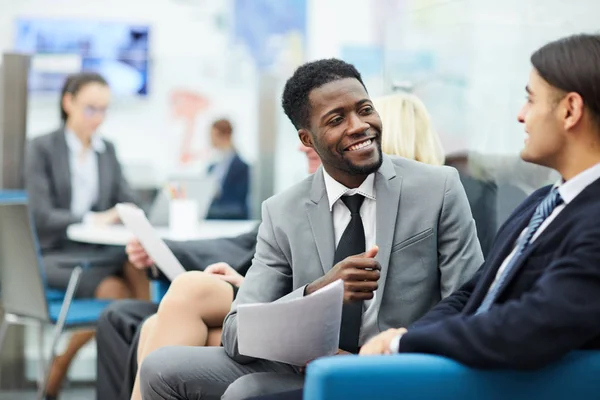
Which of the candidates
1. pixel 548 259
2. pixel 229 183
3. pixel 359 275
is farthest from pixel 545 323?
pixel 229 183

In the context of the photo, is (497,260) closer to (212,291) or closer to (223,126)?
(212,291)

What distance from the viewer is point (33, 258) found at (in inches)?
156

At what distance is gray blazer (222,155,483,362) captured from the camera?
2186mm

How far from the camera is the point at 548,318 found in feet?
4.91

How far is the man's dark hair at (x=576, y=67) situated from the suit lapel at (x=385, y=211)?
600 mm

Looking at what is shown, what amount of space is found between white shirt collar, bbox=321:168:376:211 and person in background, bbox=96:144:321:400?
0.54 meters

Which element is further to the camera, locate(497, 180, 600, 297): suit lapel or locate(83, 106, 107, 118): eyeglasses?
locate(83, 106, 107, 118): eyeglasses

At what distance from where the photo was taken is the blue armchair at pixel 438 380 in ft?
4.92

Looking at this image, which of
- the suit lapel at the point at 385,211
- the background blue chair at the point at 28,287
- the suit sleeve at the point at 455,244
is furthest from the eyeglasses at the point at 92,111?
the suit sleeve at the point at 455,244

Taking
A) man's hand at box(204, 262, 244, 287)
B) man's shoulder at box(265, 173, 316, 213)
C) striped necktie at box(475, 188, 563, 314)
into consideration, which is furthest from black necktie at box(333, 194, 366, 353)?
man's hand at box(204, 262, 244, 287)

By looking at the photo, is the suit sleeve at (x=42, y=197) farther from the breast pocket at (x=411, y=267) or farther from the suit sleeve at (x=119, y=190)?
the breast pocket at (x=411, y=267)

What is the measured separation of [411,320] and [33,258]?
227 centimetres

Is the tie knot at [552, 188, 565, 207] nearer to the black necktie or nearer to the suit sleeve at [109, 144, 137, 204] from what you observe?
the black necktie

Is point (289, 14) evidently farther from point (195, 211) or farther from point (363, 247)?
point (363, 247)
